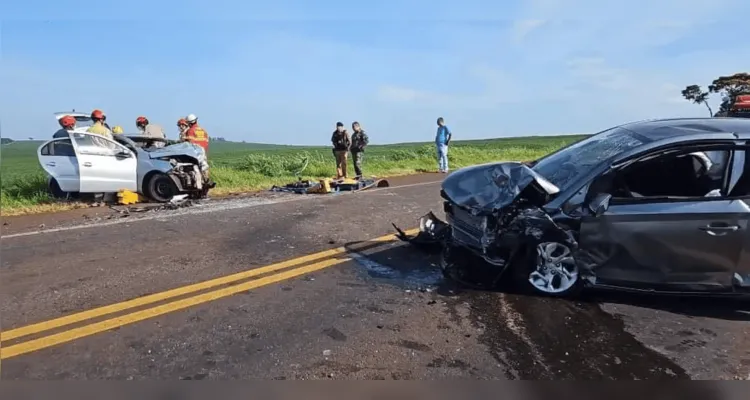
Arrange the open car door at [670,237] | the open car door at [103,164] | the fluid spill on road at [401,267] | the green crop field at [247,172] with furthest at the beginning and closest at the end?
the open car door at [103,164], the green crop field at [247,172], the fluid spill on road at [401,267], the open car door at [670,237]

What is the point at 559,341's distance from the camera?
3.51 metres

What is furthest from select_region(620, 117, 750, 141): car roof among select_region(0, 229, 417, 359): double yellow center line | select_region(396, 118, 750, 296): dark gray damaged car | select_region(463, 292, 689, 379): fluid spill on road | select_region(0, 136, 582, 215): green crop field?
select_region(0, 136, 582, 215): green crop field

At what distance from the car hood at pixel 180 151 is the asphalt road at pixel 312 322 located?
4352mm

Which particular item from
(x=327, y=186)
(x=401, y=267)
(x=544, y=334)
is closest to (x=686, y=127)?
(x=544, y=334)

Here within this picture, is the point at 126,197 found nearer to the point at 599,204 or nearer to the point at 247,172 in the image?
the point at 247,172

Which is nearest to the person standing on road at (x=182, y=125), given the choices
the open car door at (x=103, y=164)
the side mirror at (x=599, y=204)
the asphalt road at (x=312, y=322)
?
the open car door at (x=103, y=164)

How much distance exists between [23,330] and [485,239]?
10.8 feet

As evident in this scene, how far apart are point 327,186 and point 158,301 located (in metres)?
7.51

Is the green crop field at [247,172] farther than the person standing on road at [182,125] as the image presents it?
No

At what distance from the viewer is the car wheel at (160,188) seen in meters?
9.98

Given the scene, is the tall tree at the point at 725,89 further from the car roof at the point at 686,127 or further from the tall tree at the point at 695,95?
the car roof at the point at 686,127

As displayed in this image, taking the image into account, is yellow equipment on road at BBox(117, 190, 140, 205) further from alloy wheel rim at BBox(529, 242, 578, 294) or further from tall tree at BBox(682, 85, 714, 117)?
tall tree at BBox(682, 85, 714, 117)

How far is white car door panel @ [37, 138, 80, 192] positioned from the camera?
30.4ft

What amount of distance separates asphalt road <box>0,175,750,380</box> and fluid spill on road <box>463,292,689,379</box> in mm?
13
